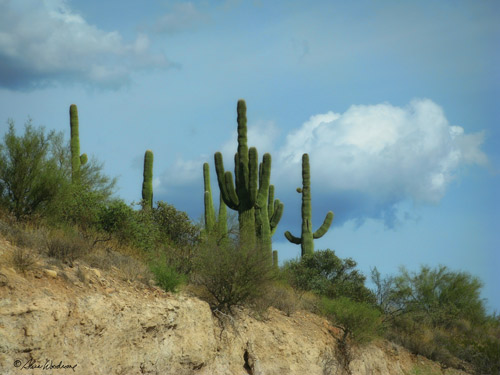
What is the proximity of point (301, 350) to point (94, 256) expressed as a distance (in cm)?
684

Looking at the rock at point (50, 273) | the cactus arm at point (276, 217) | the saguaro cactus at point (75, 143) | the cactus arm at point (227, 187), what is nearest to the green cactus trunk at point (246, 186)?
the cactus arm at point (227, 187)

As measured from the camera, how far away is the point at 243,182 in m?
25.5

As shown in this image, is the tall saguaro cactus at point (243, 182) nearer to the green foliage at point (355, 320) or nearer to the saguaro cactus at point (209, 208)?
the saguaro cactus at point (209, 208)

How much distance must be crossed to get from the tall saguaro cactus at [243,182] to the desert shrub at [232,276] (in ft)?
23.0

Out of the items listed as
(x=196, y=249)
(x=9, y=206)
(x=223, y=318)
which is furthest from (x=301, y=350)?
(x=9, y=206)

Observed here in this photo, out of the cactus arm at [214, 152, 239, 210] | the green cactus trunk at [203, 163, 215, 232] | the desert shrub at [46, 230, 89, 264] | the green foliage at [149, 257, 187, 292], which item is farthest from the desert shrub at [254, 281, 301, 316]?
the green cactus trunk at [203, 163, 215, 232]

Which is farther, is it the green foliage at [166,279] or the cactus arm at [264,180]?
the cactus arm at [264,180]

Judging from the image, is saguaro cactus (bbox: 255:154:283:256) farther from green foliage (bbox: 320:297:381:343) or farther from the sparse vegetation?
green foliage (bbox: 320:297:381:343)

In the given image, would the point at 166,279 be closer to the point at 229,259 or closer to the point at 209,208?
the point at 229,259

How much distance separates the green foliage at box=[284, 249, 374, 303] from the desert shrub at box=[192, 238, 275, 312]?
7.26 metres

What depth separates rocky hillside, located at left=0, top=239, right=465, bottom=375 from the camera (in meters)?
11.2

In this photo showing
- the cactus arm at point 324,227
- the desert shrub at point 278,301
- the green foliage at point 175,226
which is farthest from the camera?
the cactus arm at point 324,227

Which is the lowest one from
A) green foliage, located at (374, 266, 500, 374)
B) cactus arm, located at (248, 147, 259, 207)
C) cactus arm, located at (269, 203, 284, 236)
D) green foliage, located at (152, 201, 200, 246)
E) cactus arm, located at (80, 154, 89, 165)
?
green foliage, located at (374, 266, 500, 374)

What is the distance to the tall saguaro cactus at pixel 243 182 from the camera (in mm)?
25031
